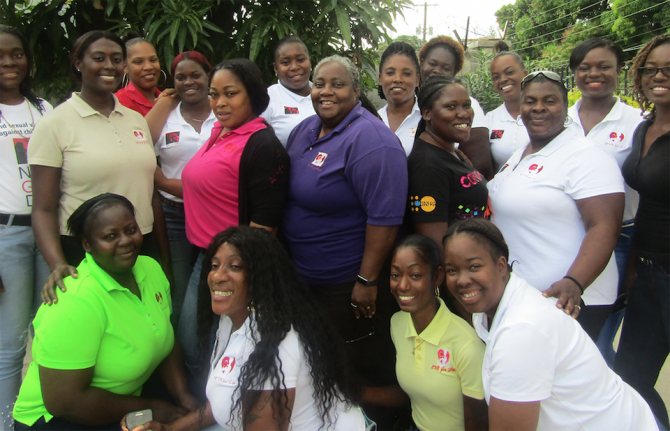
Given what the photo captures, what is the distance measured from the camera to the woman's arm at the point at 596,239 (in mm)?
2131

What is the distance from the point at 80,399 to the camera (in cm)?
205

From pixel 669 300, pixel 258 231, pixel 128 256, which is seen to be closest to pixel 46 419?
pixel 128 256

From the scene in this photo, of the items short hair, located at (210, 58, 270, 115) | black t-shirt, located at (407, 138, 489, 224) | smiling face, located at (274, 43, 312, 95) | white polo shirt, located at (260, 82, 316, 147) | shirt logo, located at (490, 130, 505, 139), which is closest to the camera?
black t-shirt, located at (407, 138, 489, 224)

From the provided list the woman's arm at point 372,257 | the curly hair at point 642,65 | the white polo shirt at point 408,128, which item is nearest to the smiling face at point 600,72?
the curly hair at point 642,65

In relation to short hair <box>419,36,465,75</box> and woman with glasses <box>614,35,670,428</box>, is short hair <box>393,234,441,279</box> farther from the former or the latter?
short hair <box>419,36,465,75</box>

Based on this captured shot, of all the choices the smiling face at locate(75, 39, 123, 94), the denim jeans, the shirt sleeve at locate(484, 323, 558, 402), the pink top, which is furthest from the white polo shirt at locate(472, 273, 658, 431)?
the smiling face at locate(75, 39, 123, 94)

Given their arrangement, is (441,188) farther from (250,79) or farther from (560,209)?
(250,79)

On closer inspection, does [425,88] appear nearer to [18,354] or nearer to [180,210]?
[180,210]

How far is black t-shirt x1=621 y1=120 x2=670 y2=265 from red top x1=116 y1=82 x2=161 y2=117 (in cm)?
301

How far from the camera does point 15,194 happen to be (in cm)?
265

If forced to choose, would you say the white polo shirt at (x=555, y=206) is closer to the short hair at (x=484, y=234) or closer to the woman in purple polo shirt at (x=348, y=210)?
the short hair at (x=484, y=234)

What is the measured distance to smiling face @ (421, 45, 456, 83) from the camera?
12.4 ft

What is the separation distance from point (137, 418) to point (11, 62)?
2.06m

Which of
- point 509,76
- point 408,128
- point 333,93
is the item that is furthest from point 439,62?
point 333,93
